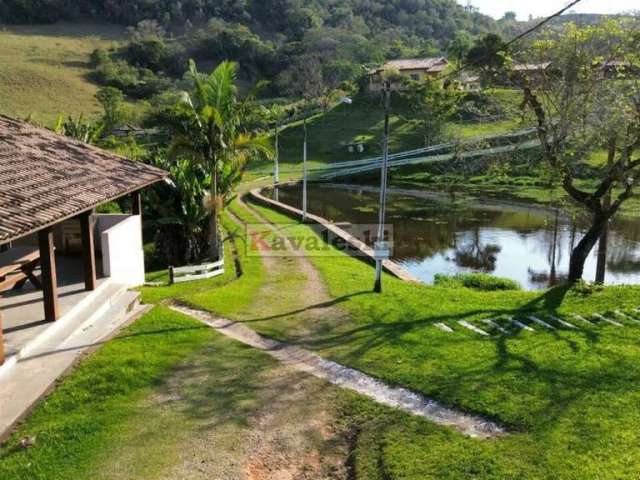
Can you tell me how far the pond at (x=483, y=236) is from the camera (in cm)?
2166

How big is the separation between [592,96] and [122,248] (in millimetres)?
11822

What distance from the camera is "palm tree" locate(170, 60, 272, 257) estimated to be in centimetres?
1638

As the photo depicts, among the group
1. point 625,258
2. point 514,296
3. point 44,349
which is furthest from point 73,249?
point 625,258

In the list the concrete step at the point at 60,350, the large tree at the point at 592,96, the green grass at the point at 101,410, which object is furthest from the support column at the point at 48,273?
the large tree at the point at 592,96

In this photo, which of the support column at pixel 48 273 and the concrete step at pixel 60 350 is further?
the support column at pixel 48 273

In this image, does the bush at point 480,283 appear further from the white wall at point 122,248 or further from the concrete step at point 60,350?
the concrete step at point 60,350

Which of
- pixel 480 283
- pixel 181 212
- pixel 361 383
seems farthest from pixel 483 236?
pixel 361 383

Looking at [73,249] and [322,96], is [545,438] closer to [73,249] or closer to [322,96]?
[73,249]

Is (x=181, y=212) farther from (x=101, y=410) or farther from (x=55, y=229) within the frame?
(x=101, y=410)

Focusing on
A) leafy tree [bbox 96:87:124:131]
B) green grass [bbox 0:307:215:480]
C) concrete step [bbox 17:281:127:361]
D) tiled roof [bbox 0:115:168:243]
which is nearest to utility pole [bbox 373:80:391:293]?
green grass [bbox 0:307:215:480]

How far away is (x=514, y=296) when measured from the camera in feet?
46.5

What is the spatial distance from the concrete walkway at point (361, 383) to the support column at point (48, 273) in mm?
2909

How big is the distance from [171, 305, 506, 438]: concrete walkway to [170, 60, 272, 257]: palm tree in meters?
6.60

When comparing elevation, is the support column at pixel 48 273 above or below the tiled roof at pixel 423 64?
below
